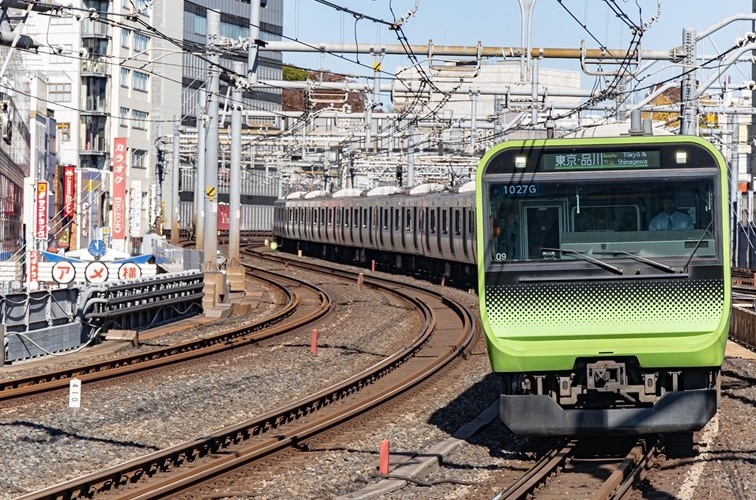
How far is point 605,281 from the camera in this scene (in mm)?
10766

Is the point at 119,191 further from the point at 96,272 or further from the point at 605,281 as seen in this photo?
→ the point at 605,281

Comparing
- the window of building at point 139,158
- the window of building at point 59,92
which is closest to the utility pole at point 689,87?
the window of building at point 59,92

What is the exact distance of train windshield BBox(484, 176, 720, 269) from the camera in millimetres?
10867

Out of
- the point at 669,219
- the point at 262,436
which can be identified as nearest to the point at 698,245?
the point at 669,219

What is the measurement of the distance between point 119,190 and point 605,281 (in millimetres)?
28653

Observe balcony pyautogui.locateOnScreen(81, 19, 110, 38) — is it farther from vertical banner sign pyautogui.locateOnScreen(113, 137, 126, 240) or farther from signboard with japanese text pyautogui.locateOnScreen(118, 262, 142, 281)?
signboard with japanese text pyautogui.locateOnScreen(118, 262, 142, 281)

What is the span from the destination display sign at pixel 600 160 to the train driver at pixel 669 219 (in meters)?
0.35

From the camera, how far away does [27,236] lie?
31.5m

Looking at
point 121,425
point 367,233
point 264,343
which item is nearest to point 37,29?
point 367,233

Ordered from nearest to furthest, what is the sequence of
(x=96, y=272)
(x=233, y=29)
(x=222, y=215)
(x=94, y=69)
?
1. (x=96, y=272)
2. (x=94, y=69)
3. (x=222, y=215)
4. (x=233, y=29)

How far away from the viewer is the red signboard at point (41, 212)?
32.1 m

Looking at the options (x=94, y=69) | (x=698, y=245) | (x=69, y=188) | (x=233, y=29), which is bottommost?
(x=698, y=245)

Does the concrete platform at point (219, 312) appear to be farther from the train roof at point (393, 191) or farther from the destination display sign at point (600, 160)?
the destination display sign at point (600, 160)

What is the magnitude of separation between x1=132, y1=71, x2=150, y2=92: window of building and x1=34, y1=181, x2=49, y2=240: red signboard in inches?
1448
